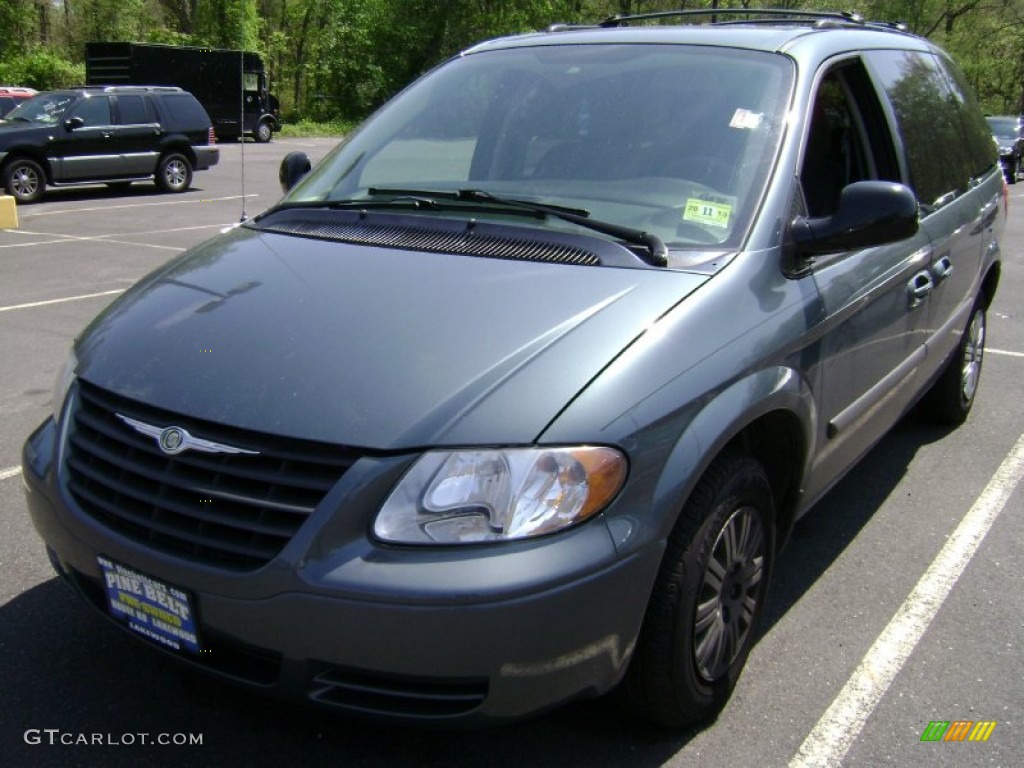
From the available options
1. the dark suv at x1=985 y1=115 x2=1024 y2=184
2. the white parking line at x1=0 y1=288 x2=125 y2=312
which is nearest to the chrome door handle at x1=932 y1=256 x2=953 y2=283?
the white parking line at x1=0 y1=288 x2=125 y2=312

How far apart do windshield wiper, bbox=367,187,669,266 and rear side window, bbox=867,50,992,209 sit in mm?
1632

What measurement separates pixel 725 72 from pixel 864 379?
3.75 ft

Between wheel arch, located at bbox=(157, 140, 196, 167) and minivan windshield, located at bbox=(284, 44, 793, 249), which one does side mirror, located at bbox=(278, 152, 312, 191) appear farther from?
wheel arch, located at bbox=(157, 140, 196, 167)

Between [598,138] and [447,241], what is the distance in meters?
0.69

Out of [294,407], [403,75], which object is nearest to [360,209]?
[294,407]

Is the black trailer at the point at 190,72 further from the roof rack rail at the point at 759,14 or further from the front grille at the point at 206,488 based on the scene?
the front grille at the point at 206,488

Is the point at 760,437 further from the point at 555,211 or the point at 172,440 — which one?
the point at 172,440

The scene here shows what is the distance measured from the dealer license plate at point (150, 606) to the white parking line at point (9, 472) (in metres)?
2.29

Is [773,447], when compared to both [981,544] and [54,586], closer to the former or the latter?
[981,544]

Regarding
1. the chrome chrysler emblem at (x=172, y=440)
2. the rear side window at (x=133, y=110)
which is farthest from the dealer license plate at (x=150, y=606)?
the rear side window at (x=133, y=110)

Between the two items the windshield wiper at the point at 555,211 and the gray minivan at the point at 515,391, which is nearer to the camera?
the gray minivan at the point at 515,391

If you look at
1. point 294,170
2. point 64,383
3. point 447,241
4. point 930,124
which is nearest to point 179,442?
point 64,383

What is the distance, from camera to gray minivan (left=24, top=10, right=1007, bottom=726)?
2.22 metres

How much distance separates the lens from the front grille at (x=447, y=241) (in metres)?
2.93
